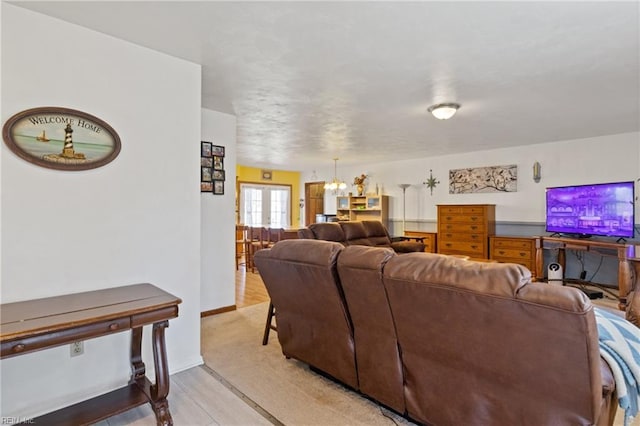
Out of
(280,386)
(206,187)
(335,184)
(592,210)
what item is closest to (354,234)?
(206,187)

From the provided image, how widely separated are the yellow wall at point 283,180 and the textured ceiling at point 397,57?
420cm

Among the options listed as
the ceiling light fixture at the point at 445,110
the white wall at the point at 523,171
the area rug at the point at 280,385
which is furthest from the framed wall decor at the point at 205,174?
the white wall at the point at 523,171

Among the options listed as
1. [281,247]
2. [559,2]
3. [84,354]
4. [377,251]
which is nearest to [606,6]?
[559,2]

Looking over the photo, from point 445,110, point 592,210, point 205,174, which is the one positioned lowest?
point 592,210

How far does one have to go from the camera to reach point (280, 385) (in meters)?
2.29

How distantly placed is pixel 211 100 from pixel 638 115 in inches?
191

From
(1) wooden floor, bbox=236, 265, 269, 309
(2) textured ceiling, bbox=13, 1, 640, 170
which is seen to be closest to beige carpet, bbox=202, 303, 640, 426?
(1) wooden floor, bbox=236, 265, 269, 309

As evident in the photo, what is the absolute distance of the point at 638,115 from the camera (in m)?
3.88

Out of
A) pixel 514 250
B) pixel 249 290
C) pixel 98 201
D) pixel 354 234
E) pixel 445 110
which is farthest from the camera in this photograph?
pixel 514 250

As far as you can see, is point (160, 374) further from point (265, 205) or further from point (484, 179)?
point (265, 205)

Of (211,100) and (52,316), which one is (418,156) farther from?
(52,316)

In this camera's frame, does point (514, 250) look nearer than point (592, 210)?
No

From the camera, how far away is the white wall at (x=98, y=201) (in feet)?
6.02

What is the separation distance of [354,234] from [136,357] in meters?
3.19
